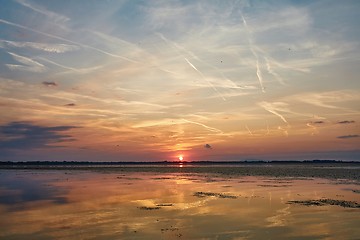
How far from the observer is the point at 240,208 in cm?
2467

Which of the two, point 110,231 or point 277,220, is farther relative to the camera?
point 277,220

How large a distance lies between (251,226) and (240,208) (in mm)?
6297

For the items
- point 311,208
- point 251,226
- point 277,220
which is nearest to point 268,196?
point 311,208

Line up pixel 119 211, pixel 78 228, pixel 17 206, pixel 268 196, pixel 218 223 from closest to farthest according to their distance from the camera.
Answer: pixel 78 228
pixel 218 223
pixel 119 211
pixel 17 206
pixel 268 196

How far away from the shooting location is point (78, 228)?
17.9 meters

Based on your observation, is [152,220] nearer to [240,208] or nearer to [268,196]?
[240,208]

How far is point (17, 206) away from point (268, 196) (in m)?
19.4

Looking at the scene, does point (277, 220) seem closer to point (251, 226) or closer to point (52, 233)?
point (251, 226)

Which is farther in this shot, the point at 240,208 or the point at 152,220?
the point at 240,208

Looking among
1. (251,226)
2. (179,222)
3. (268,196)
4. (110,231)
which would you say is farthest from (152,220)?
(268,196)

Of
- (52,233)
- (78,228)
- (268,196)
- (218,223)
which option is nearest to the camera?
(52,233)

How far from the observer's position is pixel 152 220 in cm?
2002

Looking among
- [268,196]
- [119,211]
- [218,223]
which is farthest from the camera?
[268,196]

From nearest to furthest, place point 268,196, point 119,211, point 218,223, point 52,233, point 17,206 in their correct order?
1. point 52,233
2. point 218,223
3. point 119,211
4. point 17,206
5. point 268,196
